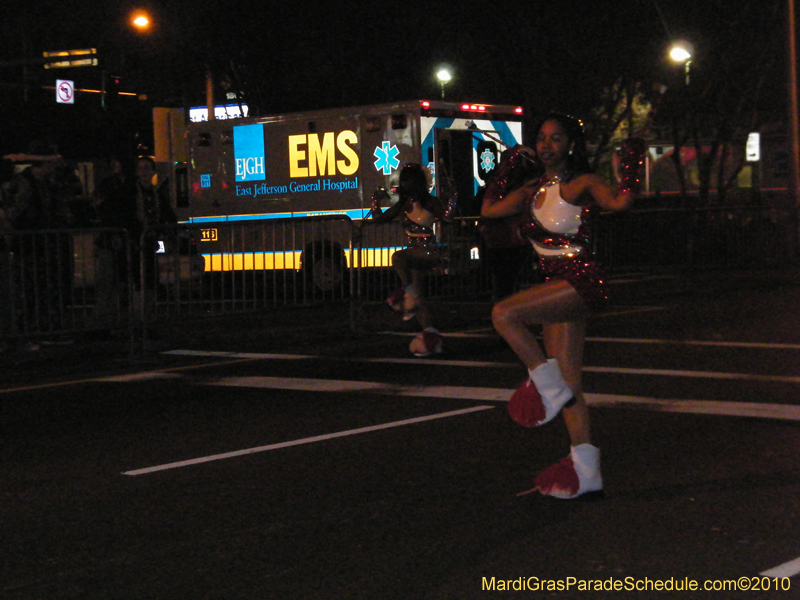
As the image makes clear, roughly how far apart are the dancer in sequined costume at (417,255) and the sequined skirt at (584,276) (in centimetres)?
575

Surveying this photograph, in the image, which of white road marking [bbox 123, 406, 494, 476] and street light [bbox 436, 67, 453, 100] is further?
street light [bbox 436, 67, 453, 100]

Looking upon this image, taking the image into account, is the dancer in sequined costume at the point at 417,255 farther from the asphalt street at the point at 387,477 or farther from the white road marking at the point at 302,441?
the white road marking at the point at 302,441

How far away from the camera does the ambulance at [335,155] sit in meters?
17.3

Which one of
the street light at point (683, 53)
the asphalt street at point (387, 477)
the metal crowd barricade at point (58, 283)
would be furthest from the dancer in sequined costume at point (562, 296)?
the street light at point (683, 53)

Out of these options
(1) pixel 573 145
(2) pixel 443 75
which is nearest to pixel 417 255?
(1) pixel 573 145

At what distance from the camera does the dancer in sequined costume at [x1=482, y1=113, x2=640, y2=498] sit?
17.6 ft

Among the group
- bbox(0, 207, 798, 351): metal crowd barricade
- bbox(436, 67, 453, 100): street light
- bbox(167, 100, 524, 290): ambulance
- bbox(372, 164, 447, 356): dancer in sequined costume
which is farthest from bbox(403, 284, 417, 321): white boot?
bbox(436, 67, 453, 100): street light

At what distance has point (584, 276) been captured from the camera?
5523 mm

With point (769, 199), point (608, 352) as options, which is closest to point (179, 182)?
point (608, 352)

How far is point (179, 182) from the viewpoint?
20672 mm

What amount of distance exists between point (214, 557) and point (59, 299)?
718 cm

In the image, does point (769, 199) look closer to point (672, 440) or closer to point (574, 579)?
point (672, 440)

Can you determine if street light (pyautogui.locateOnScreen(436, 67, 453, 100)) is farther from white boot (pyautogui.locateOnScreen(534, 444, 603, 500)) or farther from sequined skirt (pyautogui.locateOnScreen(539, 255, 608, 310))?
white boot (pyautogui.locateOnScreen(534, 444, 603, 500))

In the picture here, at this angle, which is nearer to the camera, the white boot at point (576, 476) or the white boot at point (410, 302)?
the white boot at point (576, 476)
